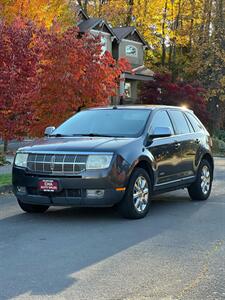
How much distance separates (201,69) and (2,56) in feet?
93.3

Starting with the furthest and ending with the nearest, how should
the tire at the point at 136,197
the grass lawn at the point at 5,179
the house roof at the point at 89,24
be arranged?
the house roof at the point at 89,24, the grass lawn at the point at 5,179, the tire at the point at 136,197

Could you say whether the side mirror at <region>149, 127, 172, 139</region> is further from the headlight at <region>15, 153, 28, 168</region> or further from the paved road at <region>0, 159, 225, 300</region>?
the headlight at <region>15, 153, 28, 168</region>

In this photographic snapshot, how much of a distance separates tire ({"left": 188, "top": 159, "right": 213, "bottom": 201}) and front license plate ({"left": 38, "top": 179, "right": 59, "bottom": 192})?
3.27 m

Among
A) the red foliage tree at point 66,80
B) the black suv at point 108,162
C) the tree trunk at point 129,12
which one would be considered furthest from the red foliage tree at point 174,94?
the black suv at point 108,162

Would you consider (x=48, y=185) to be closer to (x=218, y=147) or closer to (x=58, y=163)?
(x=58, y=163)

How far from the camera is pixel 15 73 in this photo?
13.1m

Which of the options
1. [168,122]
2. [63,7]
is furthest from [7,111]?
[63,7]

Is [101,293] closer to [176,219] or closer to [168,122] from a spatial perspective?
[176,219]

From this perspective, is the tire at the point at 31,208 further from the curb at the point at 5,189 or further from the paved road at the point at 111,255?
the curb at the point at 5,189

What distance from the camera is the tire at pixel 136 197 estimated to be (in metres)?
8.27

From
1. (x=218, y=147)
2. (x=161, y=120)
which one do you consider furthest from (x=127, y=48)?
(x=161, y=120)

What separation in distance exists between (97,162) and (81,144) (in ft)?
1.50

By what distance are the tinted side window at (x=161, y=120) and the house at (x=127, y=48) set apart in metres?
28.9

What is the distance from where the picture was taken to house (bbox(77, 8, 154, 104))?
128 feet
